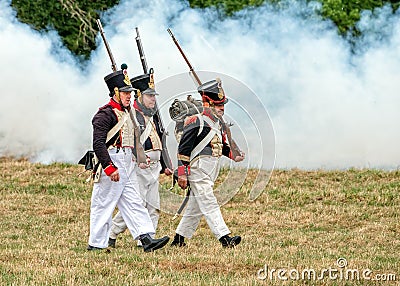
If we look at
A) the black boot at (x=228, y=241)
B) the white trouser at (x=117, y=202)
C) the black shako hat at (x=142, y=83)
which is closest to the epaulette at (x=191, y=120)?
the white trouser at (x=117, y=202)

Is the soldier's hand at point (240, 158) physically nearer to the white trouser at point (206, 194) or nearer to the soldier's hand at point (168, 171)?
the white trouser at point (206, 194)

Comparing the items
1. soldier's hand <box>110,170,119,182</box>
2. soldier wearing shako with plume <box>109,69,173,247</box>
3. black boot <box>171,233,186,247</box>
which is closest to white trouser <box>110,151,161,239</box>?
soldier wearing shako with plume <box>109,69,173,247</box>

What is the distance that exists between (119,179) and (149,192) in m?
1.10

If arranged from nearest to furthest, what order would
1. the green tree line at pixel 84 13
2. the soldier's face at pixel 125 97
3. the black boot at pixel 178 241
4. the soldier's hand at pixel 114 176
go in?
1. the soldier's hand at pixel 114 176
2. the soldier's face at pixel 125 97
3. the black boot at pixel 178 241
4. the green tree line at pixel 84 13

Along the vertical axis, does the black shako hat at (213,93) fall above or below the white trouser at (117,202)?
above

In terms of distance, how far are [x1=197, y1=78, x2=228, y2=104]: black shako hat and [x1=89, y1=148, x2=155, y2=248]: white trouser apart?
42.1 inches

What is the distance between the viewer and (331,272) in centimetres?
913

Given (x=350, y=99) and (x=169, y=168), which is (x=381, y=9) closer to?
(x=350, y=99)

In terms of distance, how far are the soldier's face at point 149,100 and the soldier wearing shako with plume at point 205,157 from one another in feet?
2.26

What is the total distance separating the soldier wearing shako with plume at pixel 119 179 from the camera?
10.6 meters

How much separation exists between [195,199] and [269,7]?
10.4 meters

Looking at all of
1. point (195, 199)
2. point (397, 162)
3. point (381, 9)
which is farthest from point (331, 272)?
point (381, 9)

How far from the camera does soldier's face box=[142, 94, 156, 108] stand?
454 inches

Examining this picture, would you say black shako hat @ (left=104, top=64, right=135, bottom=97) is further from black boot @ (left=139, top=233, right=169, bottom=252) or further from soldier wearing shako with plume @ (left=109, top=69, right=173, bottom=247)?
black boot @ (left=139, top=233, right=169, bottom=252)
